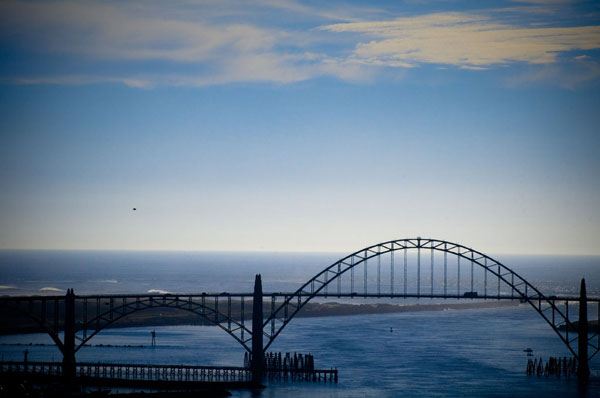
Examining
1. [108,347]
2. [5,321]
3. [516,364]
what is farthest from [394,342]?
[5,321]

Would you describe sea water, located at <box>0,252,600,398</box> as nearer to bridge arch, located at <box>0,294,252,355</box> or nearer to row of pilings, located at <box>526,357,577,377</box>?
row of pilings, located at <box>526,357,577,377</box>

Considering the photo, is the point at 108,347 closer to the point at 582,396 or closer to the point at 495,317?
the point at 582,396

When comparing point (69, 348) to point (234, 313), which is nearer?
point (69, 348)

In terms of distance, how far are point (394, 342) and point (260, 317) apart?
40.9 m

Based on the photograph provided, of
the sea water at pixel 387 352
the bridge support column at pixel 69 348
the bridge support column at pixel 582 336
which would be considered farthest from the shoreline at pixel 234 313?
the bridge support column at pixel 582 336

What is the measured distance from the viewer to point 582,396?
71.7 m

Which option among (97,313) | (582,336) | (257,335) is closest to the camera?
(97,313)

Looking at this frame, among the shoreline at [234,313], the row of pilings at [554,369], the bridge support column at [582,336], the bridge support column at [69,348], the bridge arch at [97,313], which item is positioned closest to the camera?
the bridge arch at [97,313]

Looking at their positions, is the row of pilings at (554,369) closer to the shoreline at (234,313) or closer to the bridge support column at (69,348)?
the bridge support column at (69,348)

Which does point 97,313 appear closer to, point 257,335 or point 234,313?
point 257,335

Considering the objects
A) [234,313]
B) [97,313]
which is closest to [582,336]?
[97,313]

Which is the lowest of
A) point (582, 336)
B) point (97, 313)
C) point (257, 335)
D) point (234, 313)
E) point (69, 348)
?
point (234, 313)

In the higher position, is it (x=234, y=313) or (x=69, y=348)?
(x=69, y=348)

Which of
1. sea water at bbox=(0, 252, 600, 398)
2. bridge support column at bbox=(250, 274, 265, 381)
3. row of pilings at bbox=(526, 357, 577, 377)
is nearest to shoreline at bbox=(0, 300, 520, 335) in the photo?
sea water at bbox=(0, 252, 600, 398)
